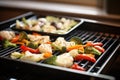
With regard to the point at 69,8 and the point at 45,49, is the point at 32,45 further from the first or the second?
the point at 69,8

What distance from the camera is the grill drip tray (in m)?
1.17

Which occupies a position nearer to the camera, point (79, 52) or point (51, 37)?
point (79, 52)

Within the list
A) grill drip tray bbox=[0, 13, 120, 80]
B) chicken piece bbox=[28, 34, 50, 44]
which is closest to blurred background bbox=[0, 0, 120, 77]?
grill drip tray bbox=[0, 13, 120, 80]

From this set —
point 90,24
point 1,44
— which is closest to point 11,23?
point 1,44

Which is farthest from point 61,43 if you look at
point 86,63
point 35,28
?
point 35,28

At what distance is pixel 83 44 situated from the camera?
5.56 feet

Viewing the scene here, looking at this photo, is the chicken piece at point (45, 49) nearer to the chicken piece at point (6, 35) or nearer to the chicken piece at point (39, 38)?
the chicken piece at point (39, 38)

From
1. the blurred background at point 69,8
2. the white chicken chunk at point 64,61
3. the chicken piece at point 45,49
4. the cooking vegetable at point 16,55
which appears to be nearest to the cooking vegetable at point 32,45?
the chicken piece at point 45,49

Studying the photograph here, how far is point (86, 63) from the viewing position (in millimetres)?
1399

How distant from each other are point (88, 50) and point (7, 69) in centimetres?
48

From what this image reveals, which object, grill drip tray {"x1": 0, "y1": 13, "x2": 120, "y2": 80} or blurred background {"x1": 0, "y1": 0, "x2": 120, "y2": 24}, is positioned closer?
grill drip tray {"x1": 0, "y1": 13, "x2": 120, "y2": 80}

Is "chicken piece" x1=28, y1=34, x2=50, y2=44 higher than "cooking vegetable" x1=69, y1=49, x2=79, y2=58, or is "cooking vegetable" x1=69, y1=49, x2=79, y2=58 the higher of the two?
"chicken piece" x1=28, y1=34, x2=50, y2=44

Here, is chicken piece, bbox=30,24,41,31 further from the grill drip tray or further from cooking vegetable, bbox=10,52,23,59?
cooking vegetable, bbox=10,52,23,59

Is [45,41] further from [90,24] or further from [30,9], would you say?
[30,9]
